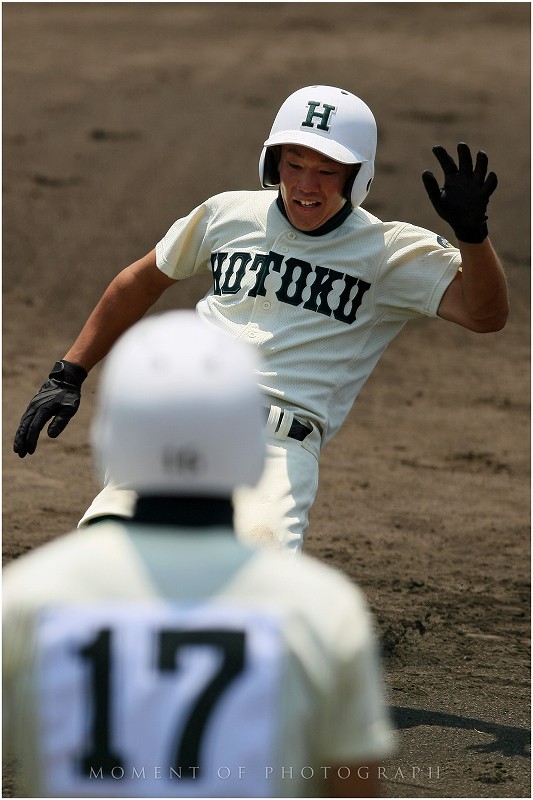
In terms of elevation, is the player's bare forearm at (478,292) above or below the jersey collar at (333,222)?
below

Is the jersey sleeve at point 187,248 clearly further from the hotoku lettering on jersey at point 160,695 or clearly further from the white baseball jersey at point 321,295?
the hotoku lettering on jersey at point 160,695

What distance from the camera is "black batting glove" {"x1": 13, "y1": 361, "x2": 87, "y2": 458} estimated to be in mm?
3836

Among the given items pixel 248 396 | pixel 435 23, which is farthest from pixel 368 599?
pixel 435 23

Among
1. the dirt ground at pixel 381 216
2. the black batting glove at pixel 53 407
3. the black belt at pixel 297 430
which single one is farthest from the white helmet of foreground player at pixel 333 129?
the dirt ground at pixel 381 216

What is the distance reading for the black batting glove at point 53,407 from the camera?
3836 mm

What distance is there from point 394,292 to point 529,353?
505cm

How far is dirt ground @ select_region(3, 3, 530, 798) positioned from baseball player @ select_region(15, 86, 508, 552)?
1.07 metres

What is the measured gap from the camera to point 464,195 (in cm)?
342

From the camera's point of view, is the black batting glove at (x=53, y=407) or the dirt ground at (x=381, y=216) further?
the dirt ground at (x=381, y=216)

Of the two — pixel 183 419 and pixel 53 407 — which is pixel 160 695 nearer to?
pixel 183 419

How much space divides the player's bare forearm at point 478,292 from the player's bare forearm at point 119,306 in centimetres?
87

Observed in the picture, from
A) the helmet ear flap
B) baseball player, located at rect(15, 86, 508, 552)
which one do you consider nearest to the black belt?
baseball player, located at rect(15, 86, 508, 552)

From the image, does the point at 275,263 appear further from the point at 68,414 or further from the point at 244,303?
the point at 68,414

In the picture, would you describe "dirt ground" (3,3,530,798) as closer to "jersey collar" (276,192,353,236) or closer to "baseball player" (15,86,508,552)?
"baseball player" (15,86,508,552)
